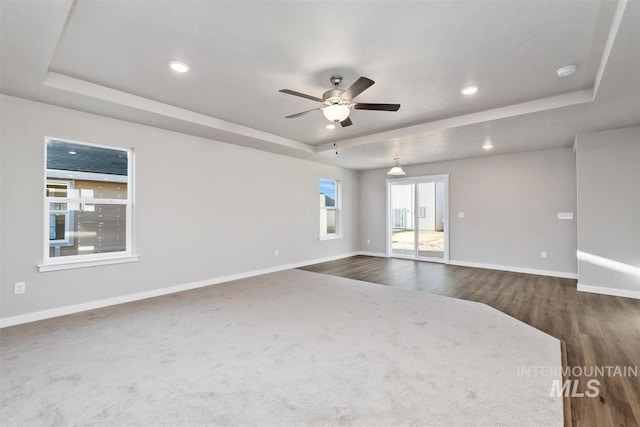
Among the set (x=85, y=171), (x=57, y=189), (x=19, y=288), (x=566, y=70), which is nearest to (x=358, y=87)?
(x=566, y=70)

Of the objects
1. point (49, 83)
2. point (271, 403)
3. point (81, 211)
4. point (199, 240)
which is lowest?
point (271, 403)

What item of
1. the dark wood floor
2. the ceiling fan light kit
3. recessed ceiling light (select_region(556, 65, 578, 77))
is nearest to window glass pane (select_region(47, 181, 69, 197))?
the ceiling fan light kit

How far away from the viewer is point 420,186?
776 cm

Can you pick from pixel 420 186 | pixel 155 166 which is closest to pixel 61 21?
pixel 155 166

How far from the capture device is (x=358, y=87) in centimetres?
261

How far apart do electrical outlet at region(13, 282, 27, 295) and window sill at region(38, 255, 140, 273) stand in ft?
0.67

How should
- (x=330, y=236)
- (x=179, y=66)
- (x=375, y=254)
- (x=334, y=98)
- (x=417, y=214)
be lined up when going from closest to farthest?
1. (x=179, y=66)
2. (x=334, y=98)
3. (x=417, y=214)
4. (x=330, y=236)
5. (x=375, y=254)

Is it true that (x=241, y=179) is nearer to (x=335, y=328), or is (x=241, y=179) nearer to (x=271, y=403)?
(x=335, y=328)

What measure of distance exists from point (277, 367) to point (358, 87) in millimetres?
2455

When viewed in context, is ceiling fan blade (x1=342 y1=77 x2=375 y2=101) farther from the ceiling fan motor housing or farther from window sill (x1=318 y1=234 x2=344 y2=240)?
window sill (x1=318 y1=234 x2=344 y2=240)

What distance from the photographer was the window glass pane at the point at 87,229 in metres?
3.71

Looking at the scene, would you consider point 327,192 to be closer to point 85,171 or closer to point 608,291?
point 85,171

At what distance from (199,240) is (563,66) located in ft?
17.0

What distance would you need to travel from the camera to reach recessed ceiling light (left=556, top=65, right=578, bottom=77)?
2.80 m
